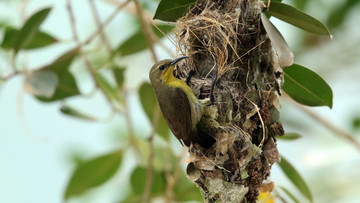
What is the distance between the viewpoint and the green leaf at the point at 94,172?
4.29m

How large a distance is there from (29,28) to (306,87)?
1769mm

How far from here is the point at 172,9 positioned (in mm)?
2863

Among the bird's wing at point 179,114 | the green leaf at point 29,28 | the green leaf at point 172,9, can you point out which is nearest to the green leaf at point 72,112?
the green leaf at point 29,28

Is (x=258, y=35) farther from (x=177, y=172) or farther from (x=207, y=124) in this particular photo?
(x=177, y=172)

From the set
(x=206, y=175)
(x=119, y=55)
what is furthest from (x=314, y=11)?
(x=206, y=175)

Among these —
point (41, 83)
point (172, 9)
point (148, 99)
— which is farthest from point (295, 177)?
point (41, 83)

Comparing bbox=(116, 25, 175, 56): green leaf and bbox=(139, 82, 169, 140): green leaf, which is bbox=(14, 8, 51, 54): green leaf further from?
bbox=(139, 82, 169, 140): green leaf

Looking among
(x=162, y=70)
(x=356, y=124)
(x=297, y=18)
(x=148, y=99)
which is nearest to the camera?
(x=297, y=18)

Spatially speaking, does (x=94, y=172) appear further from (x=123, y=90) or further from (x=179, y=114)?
(x=179, y=114)

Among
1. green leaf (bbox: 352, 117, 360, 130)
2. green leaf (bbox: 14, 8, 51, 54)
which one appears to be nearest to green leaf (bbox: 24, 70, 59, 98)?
green leaf (bbox: 14, 8, 51, 54)

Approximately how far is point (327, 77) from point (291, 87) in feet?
13.7

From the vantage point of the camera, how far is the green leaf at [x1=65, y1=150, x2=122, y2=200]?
14.1ft

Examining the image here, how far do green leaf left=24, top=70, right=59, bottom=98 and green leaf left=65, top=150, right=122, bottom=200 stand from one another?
94 centimetres

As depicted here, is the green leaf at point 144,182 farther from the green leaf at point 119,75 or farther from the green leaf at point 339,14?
the green leaf at point 339,14
